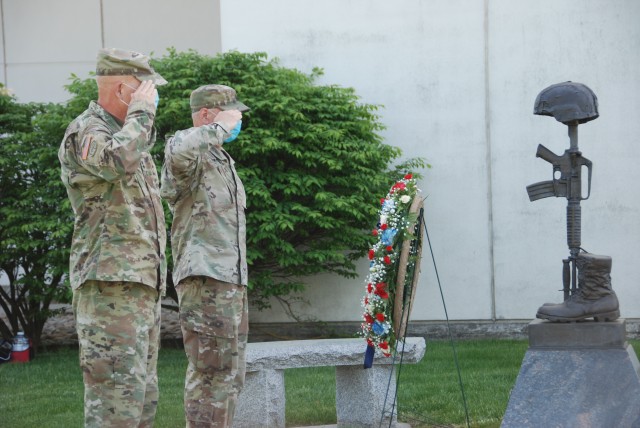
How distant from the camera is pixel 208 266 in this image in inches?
201

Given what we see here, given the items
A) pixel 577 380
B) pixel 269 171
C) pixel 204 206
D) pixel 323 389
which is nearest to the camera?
pixel 204 206

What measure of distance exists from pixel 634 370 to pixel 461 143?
6.03 metres

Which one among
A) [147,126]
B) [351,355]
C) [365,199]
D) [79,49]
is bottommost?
[351,355]

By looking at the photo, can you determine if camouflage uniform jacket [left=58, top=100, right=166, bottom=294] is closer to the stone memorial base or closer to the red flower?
the red flower

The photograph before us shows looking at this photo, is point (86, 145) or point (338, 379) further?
point (338, 379)

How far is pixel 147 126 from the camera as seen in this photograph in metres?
4.25

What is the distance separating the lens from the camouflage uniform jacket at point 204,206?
5.10m

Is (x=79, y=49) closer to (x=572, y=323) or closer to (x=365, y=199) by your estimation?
(x=365, y=199)

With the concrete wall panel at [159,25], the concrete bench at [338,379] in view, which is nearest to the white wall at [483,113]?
the concrete wall panel at [159,25]

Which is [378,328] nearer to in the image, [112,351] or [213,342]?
[213,342]

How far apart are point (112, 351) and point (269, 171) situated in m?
6.48

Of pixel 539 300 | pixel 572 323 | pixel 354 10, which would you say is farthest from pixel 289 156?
pixel 572 323

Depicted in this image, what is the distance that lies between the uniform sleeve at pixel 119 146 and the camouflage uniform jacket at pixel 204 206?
2.63 ft

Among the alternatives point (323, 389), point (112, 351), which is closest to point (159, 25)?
point (323, 389)
